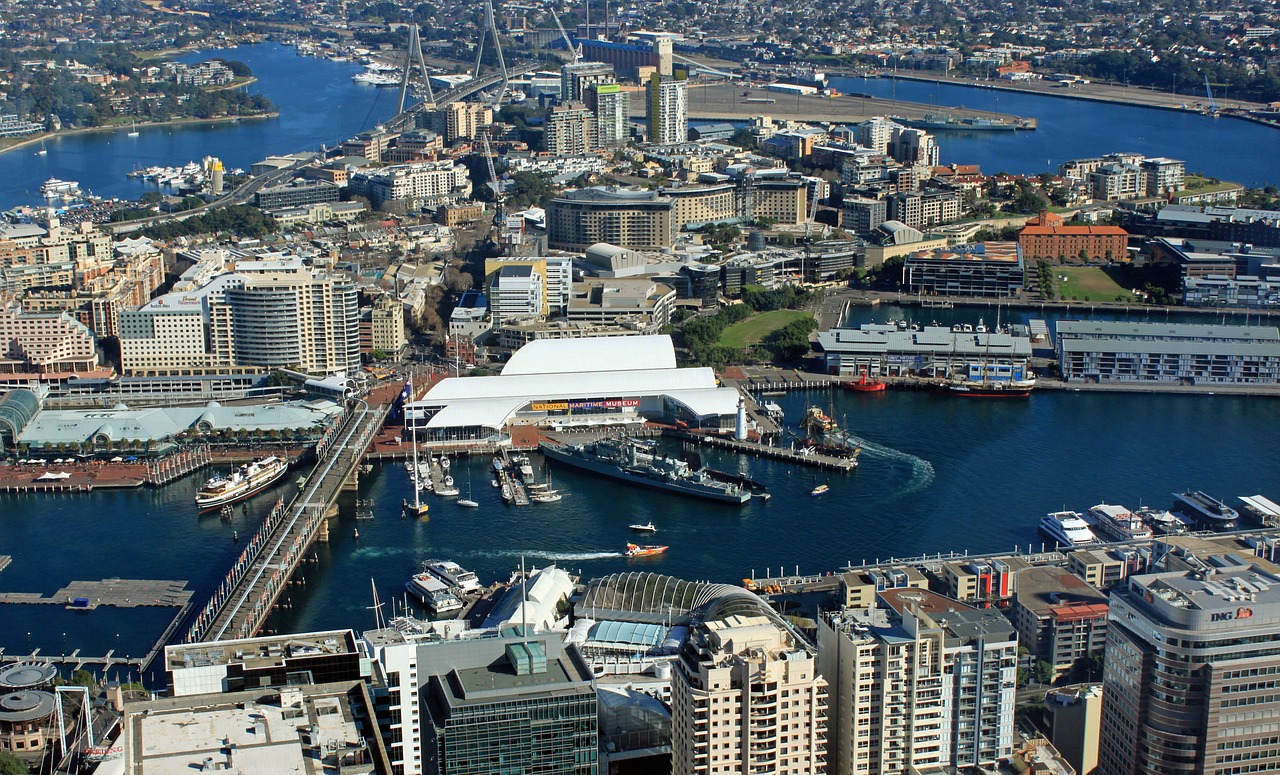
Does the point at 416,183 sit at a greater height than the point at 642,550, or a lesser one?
greater

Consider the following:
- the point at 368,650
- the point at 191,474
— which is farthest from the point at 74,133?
the point at 368,650

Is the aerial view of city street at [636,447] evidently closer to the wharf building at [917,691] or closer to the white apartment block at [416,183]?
the wharf building at [917,691]

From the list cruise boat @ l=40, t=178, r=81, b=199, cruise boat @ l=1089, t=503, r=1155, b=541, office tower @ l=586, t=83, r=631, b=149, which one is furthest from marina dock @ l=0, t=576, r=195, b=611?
office tower @ l=586, t=83, r=631, b=149

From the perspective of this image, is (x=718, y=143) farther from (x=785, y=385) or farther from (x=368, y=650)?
(x=368, y=650)

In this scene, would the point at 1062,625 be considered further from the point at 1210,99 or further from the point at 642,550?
the point at 1210,99

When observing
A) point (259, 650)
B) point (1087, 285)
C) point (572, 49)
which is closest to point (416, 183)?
point (1087, 285)

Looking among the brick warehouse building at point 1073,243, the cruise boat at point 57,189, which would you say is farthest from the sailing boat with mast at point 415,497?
the cruise boat at point 57,189

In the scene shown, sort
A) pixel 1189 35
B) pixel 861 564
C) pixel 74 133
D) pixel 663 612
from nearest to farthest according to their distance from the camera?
1. pixel 663 612
2. pixel 861 564
3. pixel 74 133
4. pixel 1189 35
